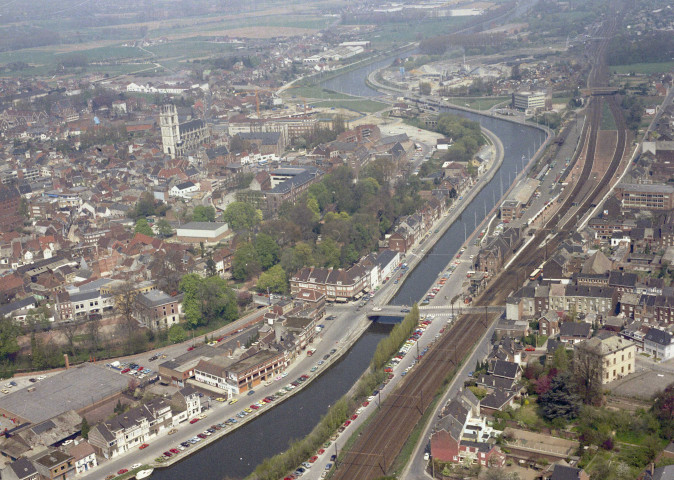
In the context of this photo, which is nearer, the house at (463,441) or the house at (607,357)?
the house at (463,441)

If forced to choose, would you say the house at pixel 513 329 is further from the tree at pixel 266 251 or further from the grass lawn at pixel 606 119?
the grass lawn at pixel 606 119

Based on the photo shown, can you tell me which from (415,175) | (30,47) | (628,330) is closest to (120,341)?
(628,330)

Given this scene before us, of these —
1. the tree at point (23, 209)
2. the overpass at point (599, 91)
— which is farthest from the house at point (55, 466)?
the overpass at point (599, 91)

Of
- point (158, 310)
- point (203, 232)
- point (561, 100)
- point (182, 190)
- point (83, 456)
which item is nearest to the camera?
point (83, 456)

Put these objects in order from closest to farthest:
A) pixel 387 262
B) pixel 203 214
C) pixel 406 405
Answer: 1. pixel 406 405
2. pixel 387 262
3. pixel 203 214

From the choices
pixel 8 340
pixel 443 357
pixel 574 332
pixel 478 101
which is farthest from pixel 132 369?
pixel 478 101

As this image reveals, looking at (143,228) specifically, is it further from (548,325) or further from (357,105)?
(357,105)

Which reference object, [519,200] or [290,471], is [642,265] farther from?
[290,471]
